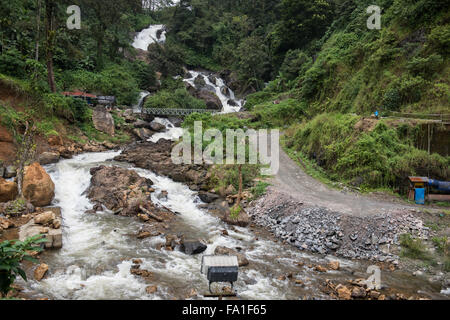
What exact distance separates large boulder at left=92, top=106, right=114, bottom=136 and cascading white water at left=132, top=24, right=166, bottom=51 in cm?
2868

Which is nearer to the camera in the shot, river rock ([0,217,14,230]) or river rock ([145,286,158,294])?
river rock ([145,286,158,294])

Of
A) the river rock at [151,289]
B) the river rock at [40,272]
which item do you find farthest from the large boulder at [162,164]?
the river rock at [40,272]

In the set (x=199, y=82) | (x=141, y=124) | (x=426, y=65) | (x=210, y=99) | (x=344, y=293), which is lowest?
(x=344, y=293)

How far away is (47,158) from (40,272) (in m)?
11.1

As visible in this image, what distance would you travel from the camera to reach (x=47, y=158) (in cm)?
1711

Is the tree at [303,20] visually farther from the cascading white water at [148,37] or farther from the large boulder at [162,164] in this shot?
the large boulder at [162,164]

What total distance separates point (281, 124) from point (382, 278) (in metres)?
20.8

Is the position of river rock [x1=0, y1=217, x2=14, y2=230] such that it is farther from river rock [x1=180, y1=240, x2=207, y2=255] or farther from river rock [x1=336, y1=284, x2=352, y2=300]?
river rock [x1=336, y1=284, x2=352, y2=300]

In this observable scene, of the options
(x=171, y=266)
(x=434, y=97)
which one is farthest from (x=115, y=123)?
(x=434, y=97)

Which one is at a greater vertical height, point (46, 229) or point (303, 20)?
point (303, 20)

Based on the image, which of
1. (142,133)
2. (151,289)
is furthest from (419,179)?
(142,133)

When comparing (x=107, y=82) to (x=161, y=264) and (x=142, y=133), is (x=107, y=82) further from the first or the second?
(x=161, y=264)

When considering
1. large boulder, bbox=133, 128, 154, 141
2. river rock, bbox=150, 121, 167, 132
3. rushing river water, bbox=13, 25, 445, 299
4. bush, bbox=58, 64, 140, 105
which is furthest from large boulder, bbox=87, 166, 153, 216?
bush, bbox=58, 64, 140, 105

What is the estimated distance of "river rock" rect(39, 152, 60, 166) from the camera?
55.3 feet
